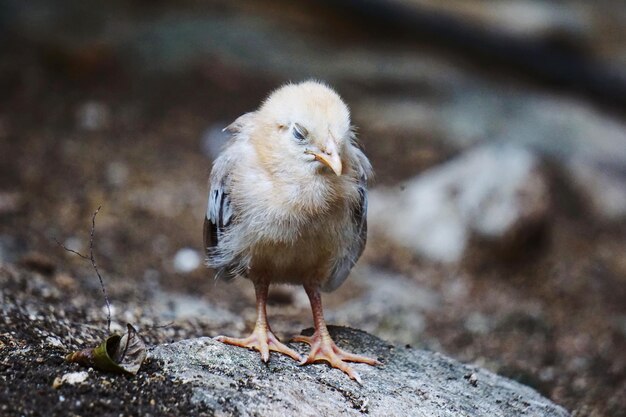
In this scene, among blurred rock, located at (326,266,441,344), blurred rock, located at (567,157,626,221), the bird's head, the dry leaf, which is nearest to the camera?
the dry leaf

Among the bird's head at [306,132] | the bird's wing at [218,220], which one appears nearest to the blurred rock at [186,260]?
the bird's wing at [218,220]

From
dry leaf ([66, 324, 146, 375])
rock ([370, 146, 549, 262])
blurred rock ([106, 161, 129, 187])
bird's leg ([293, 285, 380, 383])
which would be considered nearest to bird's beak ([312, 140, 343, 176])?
bird's leg ([293, 285, 380, 383])

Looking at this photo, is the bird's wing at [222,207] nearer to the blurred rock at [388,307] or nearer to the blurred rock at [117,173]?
the blurred rock at [388,307]

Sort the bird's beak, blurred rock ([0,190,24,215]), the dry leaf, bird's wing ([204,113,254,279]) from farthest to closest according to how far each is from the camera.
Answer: blurred rock ([0,190,24,215])
bird's wing ([204,113,254,279])
the bird's beak
the dry leaf

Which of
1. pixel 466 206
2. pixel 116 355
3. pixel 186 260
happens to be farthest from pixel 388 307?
pixel 116 355

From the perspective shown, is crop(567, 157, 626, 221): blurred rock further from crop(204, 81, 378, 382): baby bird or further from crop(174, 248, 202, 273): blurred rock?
crop(204, 81, 378, 382): baby bird

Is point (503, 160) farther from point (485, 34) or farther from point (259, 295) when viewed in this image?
point (259, 295)

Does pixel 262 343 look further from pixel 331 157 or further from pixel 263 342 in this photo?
pixel 331 157
